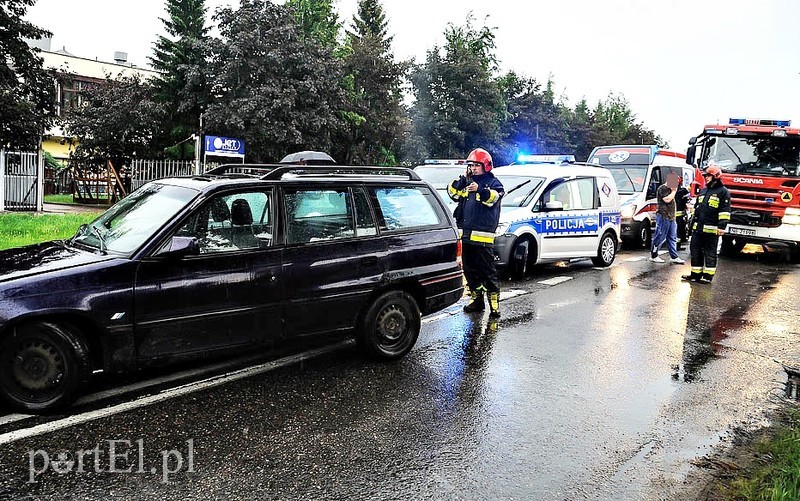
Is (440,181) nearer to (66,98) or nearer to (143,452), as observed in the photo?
(143,452)

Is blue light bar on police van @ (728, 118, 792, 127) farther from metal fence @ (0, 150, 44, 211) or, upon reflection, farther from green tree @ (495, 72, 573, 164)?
green tree @ (495, 72, 573, 164)

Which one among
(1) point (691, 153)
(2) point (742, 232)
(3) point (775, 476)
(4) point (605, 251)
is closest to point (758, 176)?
(2) point (742, 232)

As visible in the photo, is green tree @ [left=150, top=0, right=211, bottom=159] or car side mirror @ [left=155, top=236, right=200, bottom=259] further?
green tree @ [left=150, top=0, right=211, bottom=159]

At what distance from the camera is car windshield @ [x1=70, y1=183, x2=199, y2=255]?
15.4ft

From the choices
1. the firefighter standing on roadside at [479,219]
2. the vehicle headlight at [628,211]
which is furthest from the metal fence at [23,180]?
the vehicle headlight at [628,211]

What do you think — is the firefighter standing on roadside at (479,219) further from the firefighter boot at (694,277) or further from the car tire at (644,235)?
the car tire at (644,235)

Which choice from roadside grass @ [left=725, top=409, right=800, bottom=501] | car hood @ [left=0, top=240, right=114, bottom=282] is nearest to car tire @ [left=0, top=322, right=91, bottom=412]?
car hood @ [left=0, top=240, right=114, bottom=282]

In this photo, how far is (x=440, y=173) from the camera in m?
15.1

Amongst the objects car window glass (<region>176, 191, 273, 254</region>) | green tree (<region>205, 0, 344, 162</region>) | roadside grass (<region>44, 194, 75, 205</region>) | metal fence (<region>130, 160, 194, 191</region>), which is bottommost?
car window glass (<region>176, 191, 273, 254</region>)

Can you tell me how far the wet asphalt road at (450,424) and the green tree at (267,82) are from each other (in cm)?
1758

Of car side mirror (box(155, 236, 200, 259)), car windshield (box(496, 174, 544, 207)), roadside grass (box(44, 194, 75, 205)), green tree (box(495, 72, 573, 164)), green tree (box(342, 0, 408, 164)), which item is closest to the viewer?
car side mirror (box(155, 236, 200, 259))

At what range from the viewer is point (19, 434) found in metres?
3.87

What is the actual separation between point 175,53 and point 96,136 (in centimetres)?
613

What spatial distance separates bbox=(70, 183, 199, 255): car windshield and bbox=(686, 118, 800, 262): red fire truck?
13.8 m
